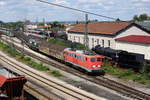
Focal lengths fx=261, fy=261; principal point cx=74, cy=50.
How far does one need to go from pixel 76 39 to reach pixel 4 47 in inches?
713

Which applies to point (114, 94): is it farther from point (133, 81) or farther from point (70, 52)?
point (70, 52)

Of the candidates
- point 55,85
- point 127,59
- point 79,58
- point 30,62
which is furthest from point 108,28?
point 55,85

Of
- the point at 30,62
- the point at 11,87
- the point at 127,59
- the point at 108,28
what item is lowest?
the point at 30,62

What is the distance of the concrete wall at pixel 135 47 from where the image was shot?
42272mm

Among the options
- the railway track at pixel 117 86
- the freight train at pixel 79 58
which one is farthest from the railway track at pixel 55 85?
the freight train at pixel 79 58

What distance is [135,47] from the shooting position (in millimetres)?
45156

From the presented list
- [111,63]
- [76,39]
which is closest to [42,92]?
[111,63]

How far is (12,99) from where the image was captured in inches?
759

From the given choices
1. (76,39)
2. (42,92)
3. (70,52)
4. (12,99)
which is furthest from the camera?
(76,39)

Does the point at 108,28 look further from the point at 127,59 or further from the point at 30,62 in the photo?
the point at 127,59

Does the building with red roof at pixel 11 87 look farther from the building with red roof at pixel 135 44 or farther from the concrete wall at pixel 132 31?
the concrete wall at pixel 132 31

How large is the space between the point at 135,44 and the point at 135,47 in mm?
521

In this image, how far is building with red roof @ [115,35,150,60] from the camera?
4240 cm

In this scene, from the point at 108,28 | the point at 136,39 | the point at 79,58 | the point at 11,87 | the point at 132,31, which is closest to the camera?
the point at 11,87
